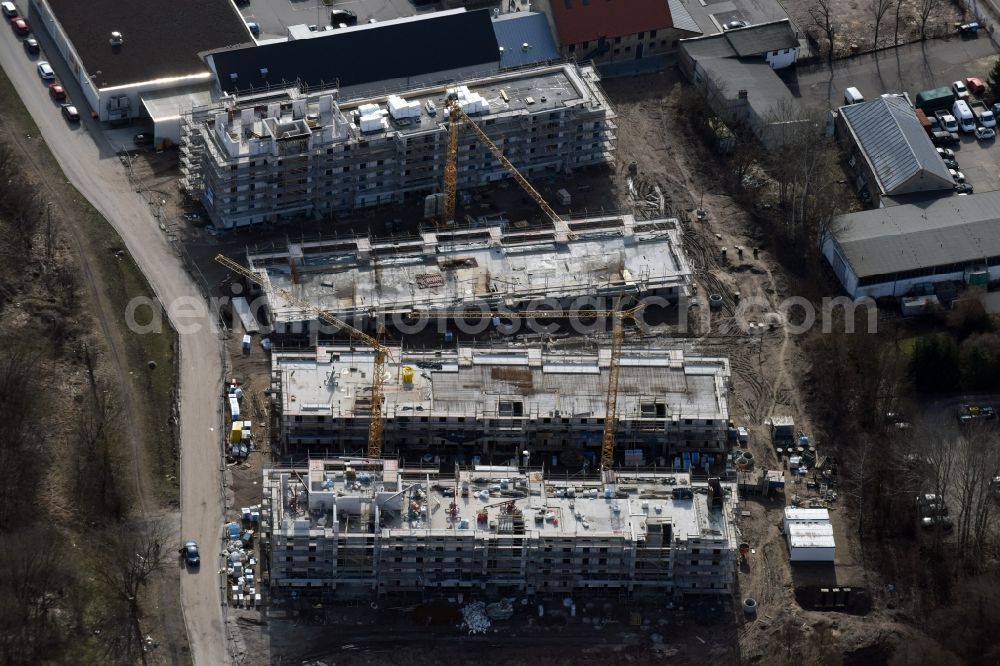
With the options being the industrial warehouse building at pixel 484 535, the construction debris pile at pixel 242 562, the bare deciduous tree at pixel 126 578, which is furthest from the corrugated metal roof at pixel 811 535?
the bare deciduous tree at pixel 126 578

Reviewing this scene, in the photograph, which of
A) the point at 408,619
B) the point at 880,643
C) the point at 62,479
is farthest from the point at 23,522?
the point at 880,643

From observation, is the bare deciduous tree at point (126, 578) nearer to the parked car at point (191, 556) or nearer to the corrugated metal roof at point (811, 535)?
the parked car at point (191, 556)

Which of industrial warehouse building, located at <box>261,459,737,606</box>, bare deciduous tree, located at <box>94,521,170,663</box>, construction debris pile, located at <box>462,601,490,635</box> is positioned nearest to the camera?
bare deciduous tree, located at <box>94,521,170,663</box>

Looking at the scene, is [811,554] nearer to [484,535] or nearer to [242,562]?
[484,535]

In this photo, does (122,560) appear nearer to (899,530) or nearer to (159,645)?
(159,645)

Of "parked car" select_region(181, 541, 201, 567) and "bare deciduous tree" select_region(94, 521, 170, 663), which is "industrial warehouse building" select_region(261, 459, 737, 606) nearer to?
"parked car" select_region(181, 541, 201, 567)

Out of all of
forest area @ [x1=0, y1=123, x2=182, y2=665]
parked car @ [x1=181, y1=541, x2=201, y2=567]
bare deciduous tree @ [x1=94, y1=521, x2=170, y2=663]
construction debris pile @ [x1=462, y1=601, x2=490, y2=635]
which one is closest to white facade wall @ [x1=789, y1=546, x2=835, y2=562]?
construction debris pile @ [x1=462, y1=601, x2=490, y2=635]

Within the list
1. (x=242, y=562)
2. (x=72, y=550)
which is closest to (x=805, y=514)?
(x=242, y=562)
